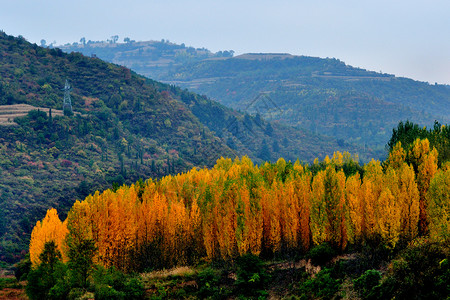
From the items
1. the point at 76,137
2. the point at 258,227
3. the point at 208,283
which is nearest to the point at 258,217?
the point at 258,227

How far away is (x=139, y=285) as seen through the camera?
4556 cm

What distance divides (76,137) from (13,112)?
19160mm

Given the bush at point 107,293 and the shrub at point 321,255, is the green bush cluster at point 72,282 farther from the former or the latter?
the shrub at point 321,255

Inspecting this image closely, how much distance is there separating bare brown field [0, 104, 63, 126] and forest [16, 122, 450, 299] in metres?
86.3

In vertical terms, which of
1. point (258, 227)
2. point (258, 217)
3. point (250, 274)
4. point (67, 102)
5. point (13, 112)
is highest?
point (67, 102)

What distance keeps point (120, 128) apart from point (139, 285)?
115 meters

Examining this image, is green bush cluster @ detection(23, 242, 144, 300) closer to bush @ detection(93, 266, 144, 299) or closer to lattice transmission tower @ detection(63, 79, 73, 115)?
bush @ detection(93, 266, 144, 299)

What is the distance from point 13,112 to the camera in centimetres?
13838

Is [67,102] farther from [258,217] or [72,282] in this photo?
[258,217]

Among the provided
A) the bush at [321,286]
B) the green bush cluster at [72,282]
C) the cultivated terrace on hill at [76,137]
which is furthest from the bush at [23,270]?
the bush at [321,286]

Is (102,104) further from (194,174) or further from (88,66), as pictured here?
(194,174)

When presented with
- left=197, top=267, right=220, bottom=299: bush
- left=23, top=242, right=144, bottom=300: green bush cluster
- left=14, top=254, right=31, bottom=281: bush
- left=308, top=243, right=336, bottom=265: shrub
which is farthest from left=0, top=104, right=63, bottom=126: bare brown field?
left=308, top=243, right=336, bottom=265: shrub

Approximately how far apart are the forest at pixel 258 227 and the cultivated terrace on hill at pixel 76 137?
39.9 meters

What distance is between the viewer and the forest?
4306 centimetres
